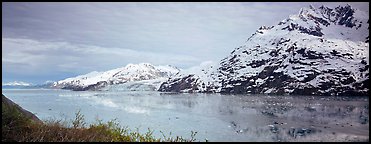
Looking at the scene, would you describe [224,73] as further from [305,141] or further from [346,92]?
[305,141]

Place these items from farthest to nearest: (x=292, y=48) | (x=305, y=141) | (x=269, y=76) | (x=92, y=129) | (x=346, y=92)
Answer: (x=292, y=48)
(x=269, y=76)
(x=346, y=92)
(x=305, y=141)
(x=92, y=129)

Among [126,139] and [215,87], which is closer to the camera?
[126,139]

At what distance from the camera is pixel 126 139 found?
7.91 meters

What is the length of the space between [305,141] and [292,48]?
154914 mm

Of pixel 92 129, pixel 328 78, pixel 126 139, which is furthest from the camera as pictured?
pixel 328 78

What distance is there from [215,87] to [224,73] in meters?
26.2

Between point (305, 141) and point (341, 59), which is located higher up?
point (341, 59)

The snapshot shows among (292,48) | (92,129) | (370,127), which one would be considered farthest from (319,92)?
(92,129)

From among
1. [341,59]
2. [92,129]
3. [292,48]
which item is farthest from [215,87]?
[92,129]

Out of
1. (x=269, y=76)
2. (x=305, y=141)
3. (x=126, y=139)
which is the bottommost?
(x=305, y=141)

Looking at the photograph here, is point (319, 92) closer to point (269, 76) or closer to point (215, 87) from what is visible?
point (269, 76)

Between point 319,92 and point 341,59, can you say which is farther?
point 341,59

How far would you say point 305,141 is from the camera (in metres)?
21.8

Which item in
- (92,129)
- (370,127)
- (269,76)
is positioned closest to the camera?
(92,129)
